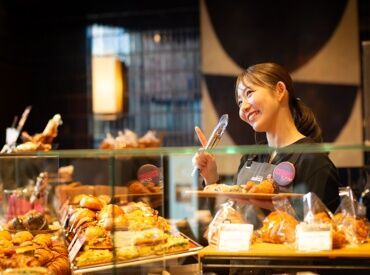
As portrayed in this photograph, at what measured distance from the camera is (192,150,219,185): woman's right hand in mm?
1787

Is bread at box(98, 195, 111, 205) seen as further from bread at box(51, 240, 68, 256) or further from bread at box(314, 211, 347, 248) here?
bread at box(314, 211, 347, 248)

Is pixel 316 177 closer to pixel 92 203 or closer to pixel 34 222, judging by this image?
pixel 92 203

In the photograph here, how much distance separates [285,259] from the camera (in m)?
1.47

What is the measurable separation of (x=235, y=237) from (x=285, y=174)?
27cm

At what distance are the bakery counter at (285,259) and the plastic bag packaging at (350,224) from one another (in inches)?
1.1

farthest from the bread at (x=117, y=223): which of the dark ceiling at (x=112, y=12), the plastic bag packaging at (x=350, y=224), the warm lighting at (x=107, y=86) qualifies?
the dark ceiling at (x=112, y=12)

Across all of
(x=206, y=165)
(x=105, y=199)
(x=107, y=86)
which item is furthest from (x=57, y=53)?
(x=206, y=165)

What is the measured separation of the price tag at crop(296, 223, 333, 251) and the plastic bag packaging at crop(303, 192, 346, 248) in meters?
0.01

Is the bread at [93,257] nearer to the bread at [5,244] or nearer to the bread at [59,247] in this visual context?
the bread at [59,247]

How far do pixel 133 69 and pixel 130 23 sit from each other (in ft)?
1.45

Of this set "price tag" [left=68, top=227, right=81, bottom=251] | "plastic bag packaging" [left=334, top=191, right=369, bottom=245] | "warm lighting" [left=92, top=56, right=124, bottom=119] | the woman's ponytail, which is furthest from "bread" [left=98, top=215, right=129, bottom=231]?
"warm lighting" [left=92, top=56, right=124, bottom=119]

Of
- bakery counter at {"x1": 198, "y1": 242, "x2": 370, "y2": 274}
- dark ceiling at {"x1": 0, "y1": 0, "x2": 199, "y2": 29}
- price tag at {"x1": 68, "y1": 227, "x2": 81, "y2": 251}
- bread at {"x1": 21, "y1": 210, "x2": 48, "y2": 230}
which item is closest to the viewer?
bakery counter at {"x1": 198, "y1": 242, "x2": 370, "y2": 274}

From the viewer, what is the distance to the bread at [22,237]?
185cm

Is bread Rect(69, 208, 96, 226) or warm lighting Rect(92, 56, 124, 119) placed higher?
warm lighting Rect(92, 56, 124, 119)
